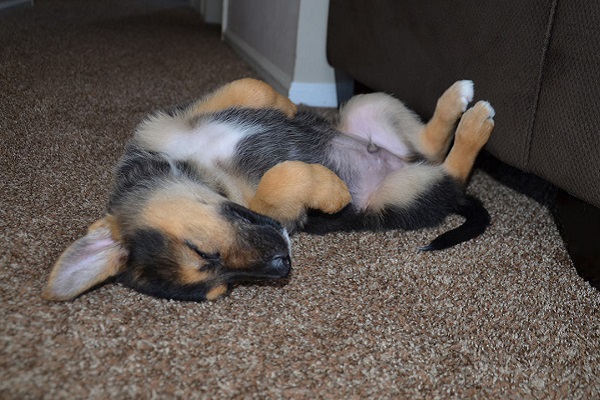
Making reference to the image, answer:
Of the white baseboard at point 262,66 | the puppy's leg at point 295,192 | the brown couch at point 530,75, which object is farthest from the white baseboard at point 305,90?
the puppy's leg at point 295,192

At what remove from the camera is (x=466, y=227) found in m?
1.59

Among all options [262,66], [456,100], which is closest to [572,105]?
[456,100]

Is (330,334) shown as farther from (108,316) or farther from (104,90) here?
(104,90)

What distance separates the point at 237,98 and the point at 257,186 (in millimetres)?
340

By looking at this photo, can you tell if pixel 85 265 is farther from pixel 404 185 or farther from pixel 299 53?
pixel 299 53

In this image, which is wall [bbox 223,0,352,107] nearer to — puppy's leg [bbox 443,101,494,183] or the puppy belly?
the puppy belly

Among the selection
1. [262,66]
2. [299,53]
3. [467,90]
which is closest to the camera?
[467,90]

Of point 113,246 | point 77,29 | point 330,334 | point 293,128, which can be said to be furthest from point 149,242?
point 77,29

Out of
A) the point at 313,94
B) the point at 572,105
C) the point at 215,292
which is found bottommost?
the point at 313,94

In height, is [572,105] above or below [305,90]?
above

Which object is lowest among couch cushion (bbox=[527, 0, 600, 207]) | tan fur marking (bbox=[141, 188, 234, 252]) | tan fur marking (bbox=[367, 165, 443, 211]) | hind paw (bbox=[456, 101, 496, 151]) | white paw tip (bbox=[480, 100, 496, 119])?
tan fur marking (bbox=[367, 165, 443, 211])

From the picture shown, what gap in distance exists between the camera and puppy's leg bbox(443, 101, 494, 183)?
166 cm

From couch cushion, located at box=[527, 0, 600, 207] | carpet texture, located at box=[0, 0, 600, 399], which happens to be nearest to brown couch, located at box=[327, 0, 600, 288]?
couch cushion, located at box=[527, 0, 600, 207]

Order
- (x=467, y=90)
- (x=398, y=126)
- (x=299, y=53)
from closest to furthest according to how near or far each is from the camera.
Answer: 1. (x=467, y=90)
2. (x=398, y=126)
3. (x=299, y=53)
